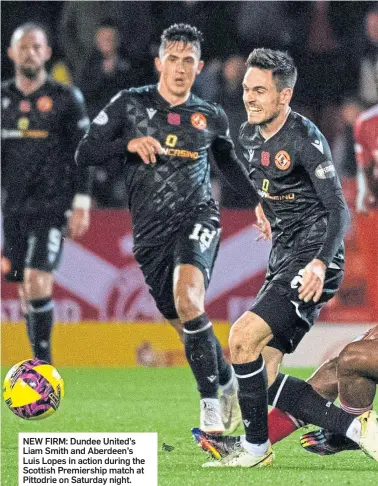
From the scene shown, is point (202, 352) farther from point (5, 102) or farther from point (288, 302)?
point (5, 102)

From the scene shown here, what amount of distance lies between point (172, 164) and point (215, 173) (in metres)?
4.48

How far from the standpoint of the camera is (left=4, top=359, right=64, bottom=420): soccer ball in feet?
18.4

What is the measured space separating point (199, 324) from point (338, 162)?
5019 mm

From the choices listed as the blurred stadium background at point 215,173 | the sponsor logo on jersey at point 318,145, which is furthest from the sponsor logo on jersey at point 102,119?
the blurred stadium background at point 215,173

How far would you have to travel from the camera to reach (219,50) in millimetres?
11289

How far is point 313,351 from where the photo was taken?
10.1 meters

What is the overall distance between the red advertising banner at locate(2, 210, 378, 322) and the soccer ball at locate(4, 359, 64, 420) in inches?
173

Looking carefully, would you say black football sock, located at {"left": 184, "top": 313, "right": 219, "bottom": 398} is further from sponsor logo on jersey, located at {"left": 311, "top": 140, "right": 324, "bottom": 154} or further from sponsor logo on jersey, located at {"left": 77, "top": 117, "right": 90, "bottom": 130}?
sponsor logo on jersey, located at {"left": 77, "top": 117, "right": 90, "bottom": 130}

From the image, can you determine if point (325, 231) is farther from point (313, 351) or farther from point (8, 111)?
point (313, 351)

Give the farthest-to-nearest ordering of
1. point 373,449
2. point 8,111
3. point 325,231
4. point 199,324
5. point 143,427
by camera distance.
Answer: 1. point 8,111
2. point 143,427
3. point 199,324
4. point 325,231
5. point 373,449

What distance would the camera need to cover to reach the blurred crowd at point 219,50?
10992 millimetres

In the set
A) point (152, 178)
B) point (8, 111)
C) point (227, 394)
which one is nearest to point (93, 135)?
point (152, 178)

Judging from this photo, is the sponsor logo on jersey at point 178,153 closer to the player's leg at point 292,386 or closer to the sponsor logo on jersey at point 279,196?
the sponsor logo on jersey at point 279,196

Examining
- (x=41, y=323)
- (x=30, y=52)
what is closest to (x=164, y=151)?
(x=41, y=323)
